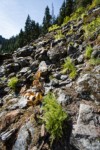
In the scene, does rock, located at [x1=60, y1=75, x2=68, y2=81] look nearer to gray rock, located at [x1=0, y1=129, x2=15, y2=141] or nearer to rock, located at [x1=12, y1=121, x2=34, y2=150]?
rock, located at [x1=12, y1=121, x2=34, y2=150]

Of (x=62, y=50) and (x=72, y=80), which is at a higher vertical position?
(x=62, y=50)

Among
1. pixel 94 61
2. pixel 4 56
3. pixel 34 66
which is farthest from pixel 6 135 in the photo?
pixel 4 56

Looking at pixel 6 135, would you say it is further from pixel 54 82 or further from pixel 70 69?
pixel 70 69

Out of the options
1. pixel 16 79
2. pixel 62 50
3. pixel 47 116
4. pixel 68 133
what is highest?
pixel 62 50

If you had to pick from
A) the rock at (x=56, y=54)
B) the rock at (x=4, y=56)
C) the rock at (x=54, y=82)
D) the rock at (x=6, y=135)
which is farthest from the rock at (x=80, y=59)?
the rock at (x=4, y=56)

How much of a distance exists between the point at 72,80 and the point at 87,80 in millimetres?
1020

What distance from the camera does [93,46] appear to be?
12.4 meters

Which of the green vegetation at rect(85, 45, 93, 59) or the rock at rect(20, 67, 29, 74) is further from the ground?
the rock at rect(20, 67, 29, 74)

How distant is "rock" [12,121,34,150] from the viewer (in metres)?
7.31

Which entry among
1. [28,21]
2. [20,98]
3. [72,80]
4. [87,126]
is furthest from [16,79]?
[28,21]

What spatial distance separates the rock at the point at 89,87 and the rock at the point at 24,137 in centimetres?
227

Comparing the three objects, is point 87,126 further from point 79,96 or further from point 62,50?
point 62,50

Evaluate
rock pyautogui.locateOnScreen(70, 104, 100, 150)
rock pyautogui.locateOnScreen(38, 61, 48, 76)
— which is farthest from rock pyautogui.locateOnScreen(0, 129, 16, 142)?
rock pyautogui.locateOnScreen(38, 61, 48, 76)

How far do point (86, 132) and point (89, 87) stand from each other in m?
2.49
